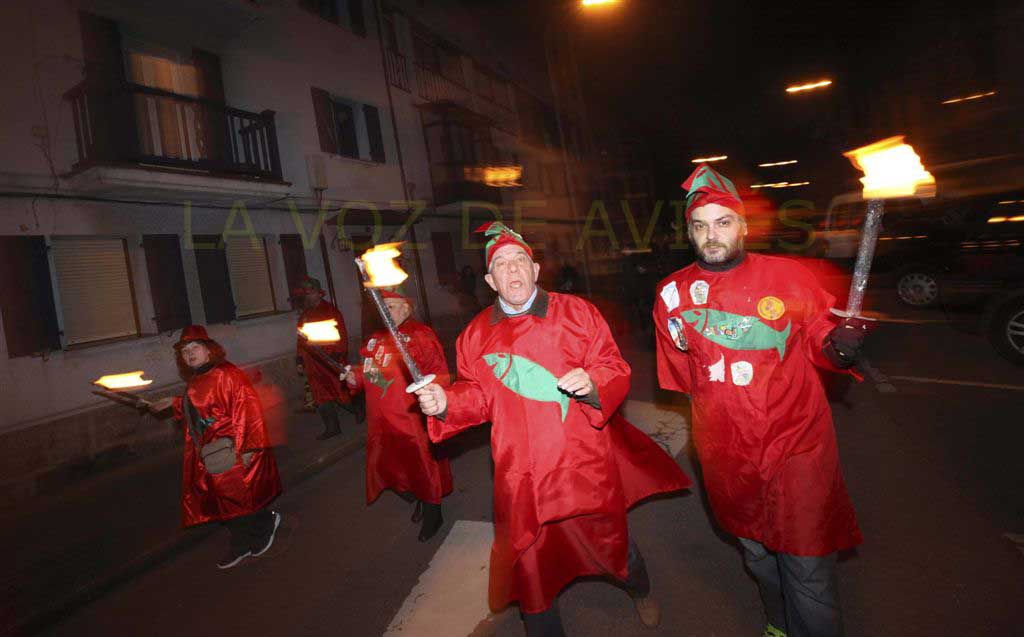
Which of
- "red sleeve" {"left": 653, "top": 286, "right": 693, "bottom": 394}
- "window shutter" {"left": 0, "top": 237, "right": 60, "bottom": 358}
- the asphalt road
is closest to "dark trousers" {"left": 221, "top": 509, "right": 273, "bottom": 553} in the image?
the asphalt road

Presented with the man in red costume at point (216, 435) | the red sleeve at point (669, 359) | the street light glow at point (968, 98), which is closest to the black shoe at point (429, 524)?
the man in red costume at point (216, 435)

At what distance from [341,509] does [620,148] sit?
36.9m

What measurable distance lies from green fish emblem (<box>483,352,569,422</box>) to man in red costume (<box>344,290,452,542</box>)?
1.77 metres

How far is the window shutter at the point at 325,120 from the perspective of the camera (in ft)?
41.8

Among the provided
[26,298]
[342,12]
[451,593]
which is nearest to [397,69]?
[342,12]

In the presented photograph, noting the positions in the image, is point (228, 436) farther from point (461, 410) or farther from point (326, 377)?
point (326, 377)

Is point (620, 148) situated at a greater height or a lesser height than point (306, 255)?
greater

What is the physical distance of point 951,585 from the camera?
110 inches

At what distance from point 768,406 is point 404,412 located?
9.45ft

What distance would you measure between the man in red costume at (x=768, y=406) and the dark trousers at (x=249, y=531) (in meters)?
3.77

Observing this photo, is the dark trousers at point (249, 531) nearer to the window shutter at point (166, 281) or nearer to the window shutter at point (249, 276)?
the window shutter at point (166, 281)

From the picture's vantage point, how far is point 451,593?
3.44 meters

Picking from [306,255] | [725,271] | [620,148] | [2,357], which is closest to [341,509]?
[725,271]

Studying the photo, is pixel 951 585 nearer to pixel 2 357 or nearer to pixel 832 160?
pixel 2 357
